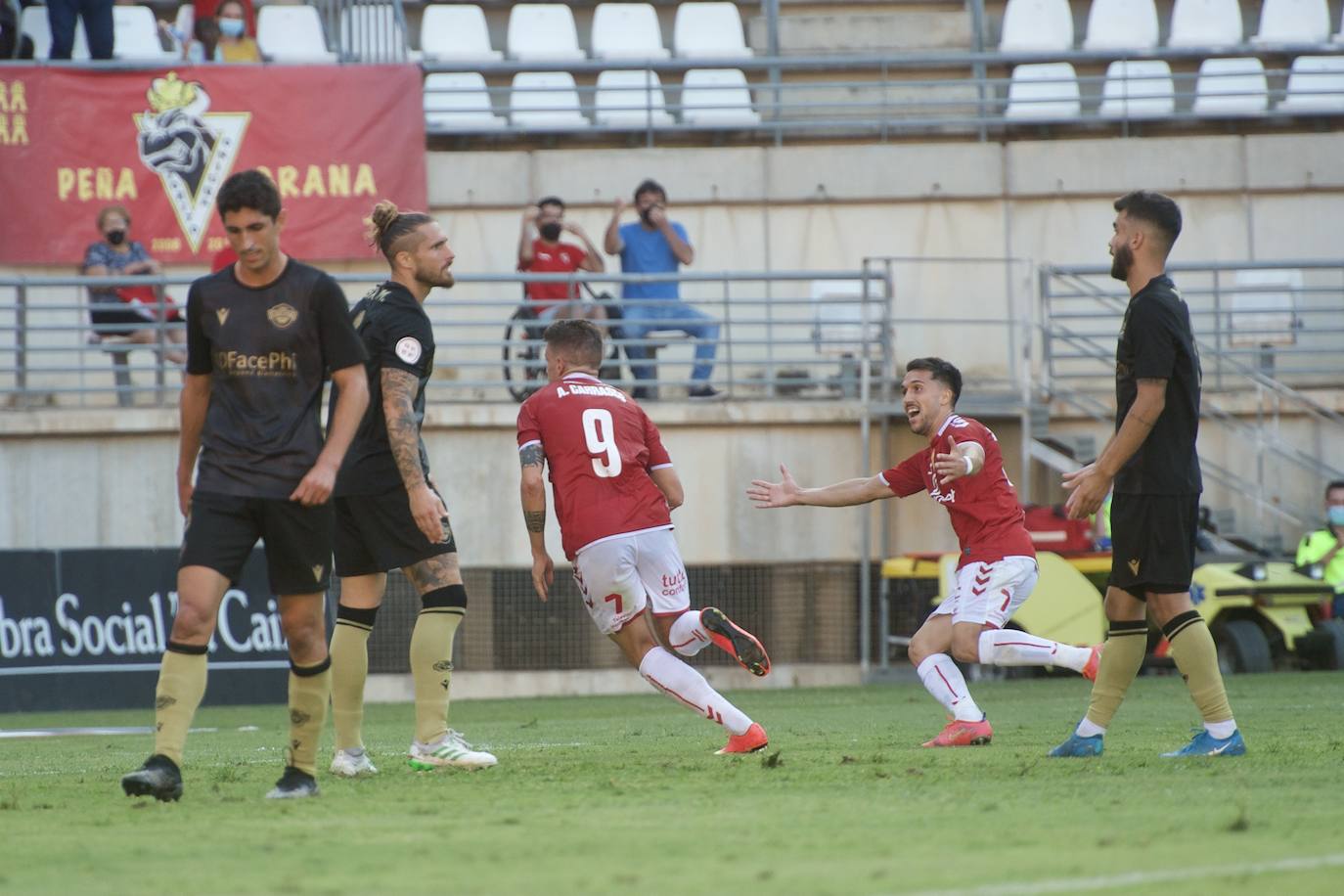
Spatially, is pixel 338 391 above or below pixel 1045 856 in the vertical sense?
above

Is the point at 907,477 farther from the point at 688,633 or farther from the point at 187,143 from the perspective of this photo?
the point at 187,143

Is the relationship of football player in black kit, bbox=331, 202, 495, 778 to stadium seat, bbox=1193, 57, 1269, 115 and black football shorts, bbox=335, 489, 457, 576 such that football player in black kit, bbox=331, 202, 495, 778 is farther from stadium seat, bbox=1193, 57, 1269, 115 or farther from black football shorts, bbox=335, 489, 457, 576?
stadium seat, bbox=1193, 57, 1269, 115

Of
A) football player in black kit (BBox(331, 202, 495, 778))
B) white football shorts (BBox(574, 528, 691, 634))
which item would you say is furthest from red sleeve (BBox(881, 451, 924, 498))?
football player in black kit (BBox(331, 202, 495, 778))

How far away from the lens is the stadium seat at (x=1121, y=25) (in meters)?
23.4

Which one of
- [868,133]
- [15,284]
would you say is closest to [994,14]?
[868,133]

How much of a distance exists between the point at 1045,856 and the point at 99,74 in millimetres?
17464

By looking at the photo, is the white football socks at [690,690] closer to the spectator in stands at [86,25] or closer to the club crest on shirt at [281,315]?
the club crest on shirt at [281,315]

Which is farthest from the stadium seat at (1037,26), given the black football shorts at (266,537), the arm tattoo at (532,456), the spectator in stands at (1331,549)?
the black football shorts at (266,537)

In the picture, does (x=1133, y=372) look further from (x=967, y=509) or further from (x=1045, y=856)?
(x=1045, y=856)

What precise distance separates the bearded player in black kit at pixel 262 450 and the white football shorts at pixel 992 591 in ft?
11.8

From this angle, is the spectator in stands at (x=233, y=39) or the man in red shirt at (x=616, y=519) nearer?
the man in red shirt at (x=616, y=519)

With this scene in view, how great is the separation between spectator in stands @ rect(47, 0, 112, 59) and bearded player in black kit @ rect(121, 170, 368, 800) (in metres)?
15.1

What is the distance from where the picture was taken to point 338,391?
6.82m

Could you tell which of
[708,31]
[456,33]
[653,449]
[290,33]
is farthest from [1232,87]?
[653,449]
